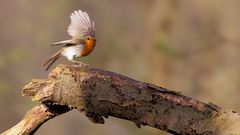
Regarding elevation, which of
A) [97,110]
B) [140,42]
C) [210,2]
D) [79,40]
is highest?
[210,2]

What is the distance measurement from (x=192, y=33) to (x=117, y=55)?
76 cm

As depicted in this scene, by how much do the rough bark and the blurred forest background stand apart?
11.7 feet

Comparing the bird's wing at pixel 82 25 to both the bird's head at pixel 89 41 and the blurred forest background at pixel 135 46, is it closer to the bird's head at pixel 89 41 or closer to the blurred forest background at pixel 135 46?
the bird's head at pixel 89 41

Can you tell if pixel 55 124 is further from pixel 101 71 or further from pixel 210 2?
pixel 101 71

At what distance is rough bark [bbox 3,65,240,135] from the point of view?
5.70ft

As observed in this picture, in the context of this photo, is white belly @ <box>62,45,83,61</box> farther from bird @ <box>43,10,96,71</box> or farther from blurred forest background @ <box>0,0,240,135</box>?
blurred forest background @ <box>0,0,240,135</box>

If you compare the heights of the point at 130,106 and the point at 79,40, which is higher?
the point at 79,40

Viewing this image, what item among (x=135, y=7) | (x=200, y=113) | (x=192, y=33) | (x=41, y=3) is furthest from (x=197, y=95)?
(x=200, y=113)

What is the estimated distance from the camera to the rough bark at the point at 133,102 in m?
1.74

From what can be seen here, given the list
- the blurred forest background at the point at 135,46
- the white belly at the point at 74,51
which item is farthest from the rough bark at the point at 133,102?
the blurred forest background at the point at 135,46

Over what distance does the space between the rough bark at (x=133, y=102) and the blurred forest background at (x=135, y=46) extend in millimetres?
3569

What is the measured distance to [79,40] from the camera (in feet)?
5.90

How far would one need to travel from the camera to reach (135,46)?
576cm

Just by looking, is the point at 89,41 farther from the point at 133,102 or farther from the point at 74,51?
the point at 133,102
